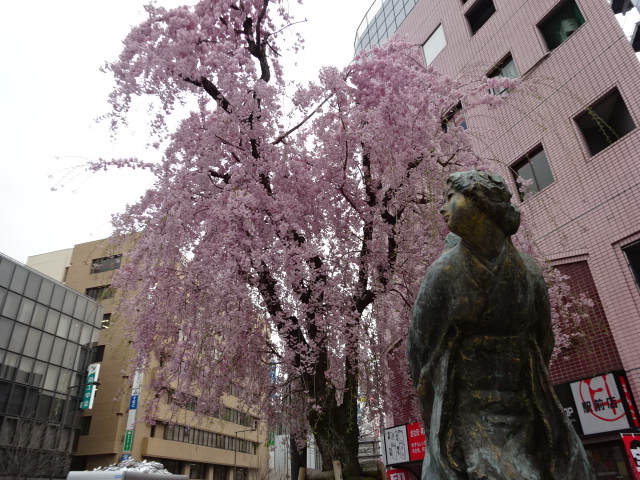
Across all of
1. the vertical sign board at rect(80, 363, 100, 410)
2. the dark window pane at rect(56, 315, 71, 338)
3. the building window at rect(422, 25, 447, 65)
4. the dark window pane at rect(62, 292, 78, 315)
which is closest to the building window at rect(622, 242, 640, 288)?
the building window at rect(422, 25, 447, 65)

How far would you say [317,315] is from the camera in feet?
25.4

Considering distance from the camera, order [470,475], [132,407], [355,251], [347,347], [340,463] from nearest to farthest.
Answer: [470,475]
[340,463]
[347,347]
[355,251]
[132,407]

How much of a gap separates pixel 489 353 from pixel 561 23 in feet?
45.1

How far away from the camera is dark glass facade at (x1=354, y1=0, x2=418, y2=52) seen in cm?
2261

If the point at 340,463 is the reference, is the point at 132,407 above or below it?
above

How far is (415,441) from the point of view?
15.0 meters

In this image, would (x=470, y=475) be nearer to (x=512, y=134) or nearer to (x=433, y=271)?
(x=433, y=271)

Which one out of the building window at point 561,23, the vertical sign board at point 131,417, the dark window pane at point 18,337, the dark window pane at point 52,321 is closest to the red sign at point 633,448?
the building window at point 561,23

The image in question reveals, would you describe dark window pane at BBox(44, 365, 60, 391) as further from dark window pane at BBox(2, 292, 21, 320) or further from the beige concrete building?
dark window pane at BBox(2, 292, 21, 320)

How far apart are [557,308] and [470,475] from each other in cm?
851

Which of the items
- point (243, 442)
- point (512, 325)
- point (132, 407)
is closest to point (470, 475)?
point (512, 325)

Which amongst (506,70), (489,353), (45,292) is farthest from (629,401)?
(45,292)

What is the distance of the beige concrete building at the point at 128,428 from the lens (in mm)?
28516

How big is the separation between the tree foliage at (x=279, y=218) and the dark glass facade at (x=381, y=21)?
14938mm
